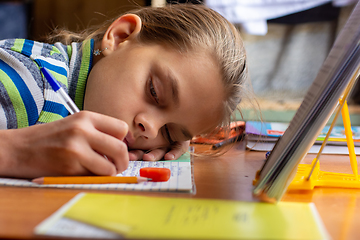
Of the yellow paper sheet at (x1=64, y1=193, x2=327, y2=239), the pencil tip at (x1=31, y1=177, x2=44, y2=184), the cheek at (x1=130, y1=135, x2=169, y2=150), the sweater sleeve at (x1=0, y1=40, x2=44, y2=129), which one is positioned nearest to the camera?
the yellow paper sheet at (x1=64, y1=193, x2=327, y2=239)

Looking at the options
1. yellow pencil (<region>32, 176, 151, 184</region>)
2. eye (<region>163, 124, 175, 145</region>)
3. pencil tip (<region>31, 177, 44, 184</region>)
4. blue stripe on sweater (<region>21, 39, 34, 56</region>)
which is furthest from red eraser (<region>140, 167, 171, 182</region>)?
blue stripe on sweater (<region>21, 39, 34, 56</region>)

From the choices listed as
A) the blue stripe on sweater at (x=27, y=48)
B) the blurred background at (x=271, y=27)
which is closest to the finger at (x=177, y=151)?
the blue stripe on sweater at (x=27, y=48)

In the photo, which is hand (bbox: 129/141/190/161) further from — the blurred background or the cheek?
the blurred background

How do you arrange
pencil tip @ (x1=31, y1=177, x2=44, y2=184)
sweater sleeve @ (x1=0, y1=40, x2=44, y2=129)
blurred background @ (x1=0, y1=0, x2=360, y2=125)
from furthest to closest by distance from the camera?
1. blurred background @ (x1=0, y1=0, x2=360, y2=125)
2. sweater sleeve @ (x1=0, y1=40, x2=44, y2=129)
3. pencil tip @ (x1=31, y1=177, x2=44, y2=184)

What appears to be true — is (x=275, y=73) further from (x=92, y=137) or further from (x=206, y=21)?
(x=92, y=137)

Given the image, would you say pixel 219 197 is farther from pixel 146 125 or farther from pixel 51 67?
pixel 51 67

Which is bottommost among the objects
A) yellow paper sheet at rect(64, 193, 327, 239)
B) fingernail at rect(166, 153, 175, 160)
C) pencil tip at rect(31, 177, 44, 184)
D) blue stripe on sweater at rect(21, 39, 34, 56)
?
fingernail at rect(166, 153, 175, 160)

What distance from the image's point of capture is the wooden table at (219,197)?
289 mm

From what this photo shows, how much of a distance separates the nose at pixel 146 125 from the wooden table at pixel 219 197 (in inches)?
4.2

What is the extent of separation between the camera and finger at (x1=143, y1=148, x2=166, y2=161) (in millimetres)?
625

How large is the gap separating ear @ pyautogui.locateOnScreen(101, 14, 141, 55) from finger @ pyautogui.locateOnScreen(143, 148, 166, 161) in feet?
0.86

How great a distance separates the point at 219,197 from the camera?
40cm

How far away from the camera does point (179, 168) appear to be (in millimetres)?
550

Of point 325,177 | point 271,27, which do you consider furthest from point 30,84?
point 271,27
